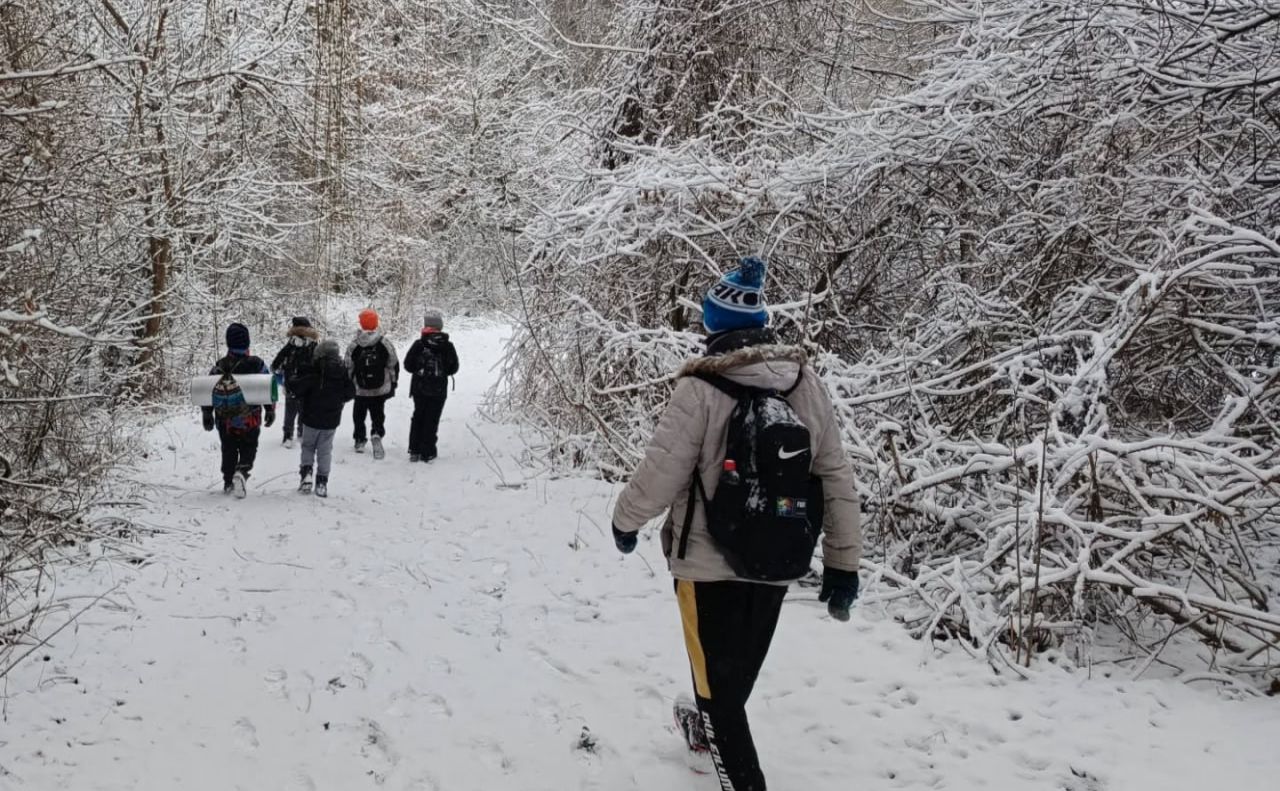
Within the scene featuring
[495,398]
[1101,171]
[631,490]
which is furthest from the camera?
[495,398]

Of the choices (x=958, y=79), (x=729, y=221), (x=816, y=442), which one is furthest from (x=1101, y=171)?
(x=816, y=442)

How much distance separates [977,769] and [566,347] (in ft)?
22.4

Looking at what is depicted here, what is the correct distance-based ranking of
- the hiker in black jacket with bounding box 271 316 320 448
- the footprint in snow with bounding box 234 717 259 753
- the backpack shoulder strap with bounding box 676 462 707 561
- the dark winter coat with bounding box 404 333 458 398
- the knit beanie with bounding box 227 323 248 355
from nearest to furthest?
the backpack shoulder strap with bounding box 676 462 707 561
the footprint in snow with bounding box 234 717 259 753
the knit beanie with bounding box 227 323 248 355
the hiker in black jacket with bounding box 271 316 320 448
the dark winter coat with bounding box 404 333 458 398

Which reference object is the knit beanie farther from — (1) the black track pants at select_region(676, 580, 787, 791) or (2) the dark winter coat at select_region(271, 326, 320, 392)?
(1) the black track pants at select_region(676, 580, 787, 791)

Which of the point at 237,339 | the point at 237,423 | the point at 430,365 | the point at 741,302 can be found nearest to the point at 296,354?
the point at 237,339

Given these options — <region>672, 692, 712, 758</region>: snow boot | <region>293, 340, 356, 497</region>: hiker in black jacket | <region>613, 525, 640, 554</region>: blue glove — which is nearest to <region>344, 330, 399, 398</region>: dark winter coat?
<region>293, 340, 356, 497</region>: hiker in black jacket

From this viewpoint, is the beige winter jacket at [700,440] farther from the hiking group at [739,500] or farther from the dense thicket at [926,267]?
the dense thicket at [926,267]

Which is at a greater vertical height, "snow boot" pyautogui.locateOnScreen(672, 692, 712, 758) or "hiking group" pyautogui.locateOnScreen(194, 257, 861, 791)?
"hiking group" pyautogui.locateOnScreen(194, 257, 861, 791)

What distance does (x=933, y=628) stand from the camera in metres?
4.68

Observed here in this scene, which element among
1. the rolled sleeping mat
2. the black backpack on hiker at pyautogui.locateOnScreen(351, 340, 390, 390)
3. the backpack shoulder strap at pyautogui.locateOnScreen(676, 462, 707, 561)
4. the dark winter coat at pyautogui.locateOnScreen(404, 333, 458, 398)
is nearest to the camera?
the backpack shoulder strap at pyautogui.locateOnScreen(676, 462, 707, 561)

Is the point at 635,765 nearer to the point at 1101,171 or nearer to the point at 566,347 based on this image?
the point at 1101,171

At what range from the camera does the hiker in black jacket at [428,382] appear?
983cm

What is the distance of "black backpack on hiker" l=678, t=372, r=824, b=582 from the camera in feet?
9.68

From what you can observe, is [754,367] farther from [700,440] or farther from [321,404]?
[321,404]
